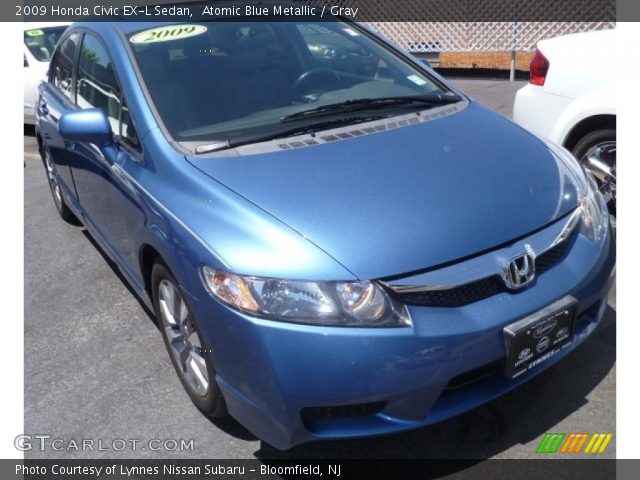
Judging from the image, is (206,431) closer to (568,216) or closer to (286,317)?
(286,317)

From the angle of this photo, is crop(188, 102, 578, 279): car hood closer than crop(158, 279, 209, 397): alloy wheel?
Yes

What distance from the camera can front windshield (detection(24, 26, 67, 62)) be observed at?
841 centimetres

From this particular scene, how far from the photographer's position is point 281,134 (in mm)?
3045

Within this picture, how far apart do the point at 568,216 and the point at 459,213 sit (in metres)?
0.51

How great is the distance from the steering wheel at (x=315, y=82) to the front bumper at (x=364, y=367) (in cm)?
143

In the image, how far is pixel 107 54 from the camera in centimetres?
361

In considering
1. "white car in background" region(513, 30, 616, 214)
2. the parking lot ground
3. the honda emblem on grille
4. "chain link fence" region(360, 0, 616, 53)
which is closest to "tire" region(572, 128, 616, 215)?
"white car in background" region(513, 30, 616, 214)

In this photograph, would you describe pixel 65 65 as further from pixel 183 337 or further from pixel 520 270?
pixel 520 270

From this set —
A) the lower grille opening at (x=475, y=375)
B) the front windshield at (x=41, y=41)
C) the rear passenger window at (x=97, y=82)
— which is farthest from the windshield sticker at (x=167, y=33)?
the front windshield at (x=41, y=41)

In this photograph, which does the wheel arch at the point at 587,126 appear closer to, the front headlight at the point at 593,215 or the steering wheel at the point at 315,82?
the front headlight at the point at 593,215

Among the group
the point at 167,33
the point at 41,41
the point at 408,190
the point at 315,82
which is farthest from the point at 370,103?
the point at 41,41
